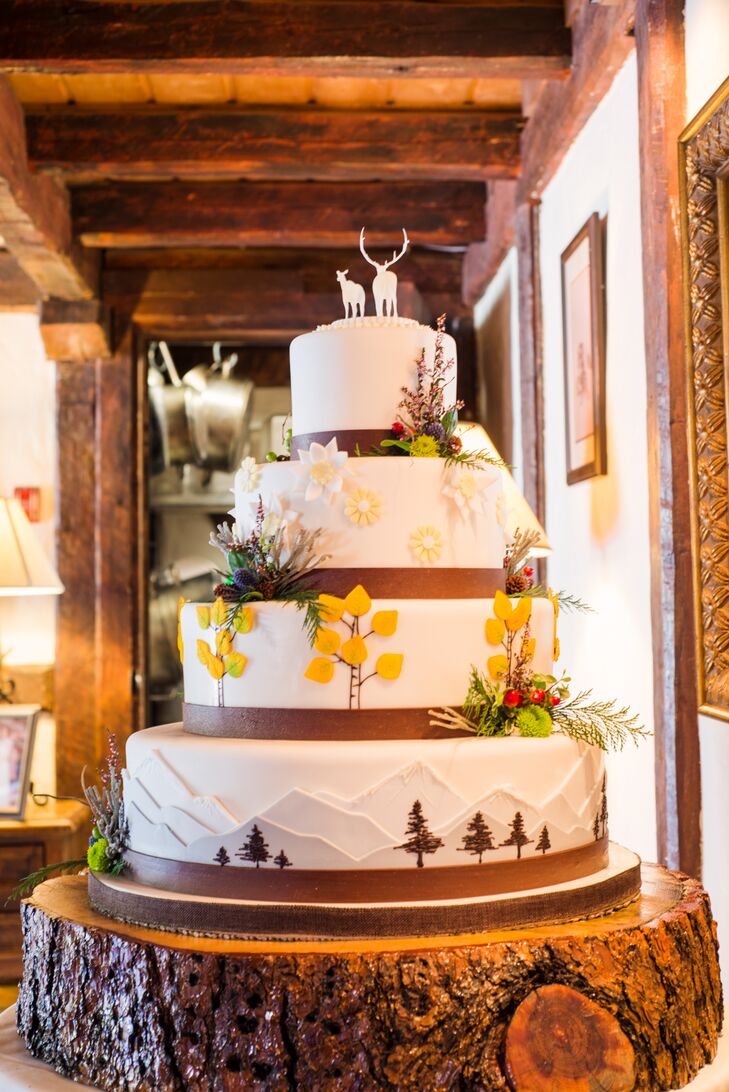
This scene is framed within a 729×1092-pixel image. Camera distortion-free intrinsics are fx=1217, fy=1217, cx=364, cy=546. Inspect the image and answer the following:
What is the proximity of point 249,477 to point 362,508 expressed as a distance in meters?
0.23

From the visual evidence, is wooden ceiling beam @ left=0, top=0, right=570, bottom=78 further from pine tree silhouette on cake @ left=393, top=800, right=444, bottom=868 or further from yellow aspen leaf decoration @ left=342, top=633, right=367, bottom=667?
pine tree silhouette on cake @ left=393, top=800, right=444, bottom=868

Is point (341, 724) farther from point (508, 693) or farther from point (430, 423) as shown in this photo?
point (430, 423)

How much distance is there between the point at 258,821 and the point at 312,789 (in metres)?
0.10

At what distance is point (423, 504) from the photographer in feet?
6.74

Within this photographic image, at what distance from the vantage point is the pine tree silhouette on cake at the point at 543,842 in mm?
1915

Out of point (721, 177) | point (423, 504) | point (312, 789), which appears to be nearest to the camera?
point (312, 789)

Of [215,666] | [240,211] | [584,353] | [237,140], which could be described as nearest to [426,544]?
[215,666]

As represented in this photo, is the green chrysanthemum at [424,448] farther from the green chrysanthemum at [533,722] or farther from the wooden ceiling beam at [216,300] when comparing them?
the wooden ceiling beam at [216,300]

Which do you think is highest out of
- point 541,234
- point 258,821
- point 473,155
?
point 473,155

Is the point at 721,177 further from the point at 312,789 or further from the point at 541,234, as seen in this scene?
the point at 541,234

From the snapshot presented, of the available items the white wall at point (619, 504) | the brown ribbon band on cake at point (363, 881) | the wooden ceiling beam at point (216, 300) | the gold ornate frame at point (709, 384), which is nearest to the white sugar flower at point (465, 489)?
the gold ornate frame at point (709, 384)

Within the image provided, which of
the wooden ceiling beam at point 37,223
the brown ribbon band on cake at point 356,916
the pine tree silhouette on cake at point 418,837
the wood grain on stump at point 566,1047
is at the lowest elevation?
the wood grain on stump at point 566,1047

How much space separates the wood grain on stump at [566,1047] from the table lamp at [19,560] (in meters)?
2.95

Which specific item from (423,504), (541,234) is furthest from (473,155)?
(423,504)
